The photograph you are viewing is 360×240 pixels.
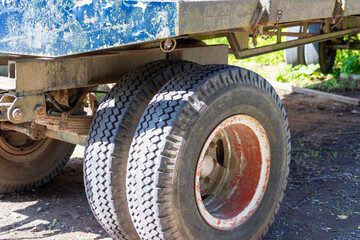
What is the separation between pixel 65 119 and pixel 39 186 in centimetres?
138

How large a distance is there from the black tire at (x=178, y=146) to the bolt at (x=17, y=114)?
23.1 inches

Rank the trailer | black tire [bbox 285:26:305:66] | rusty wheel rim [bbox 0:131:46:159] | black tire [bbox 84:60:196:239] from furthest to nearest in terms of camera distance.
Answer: black tire [bbox 285:26:305:66]
rusty wheel rim [bbox 0:131:46:159]
black tire [bbox 84:60:196:239]
the trailer

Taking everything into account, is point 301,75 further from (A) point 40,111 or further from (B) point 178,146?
(A) point 40,111

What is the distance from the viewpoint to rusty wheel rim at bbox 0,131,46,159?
403cm

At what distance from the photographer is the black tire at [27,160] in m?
4.06

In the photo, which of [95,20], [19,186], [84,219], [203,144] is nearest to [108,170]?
[203,144]

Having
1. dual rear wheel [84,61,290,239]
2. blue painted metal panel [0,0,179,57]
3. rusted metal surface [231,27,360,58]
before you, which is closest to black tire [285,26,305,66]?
rusted metal surface [231,27,360,58]

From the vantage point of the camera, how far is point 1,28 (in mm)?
2773

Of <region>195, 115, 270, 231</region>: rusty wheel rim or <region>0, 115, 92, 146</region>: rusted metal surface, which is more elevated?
<region>0, 115, 92, 146</region>: rusted metal surface

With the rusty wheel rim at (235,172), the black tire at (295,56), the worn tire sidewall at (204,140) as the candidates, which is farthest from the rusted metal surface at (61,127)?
the black tire at (295,56)

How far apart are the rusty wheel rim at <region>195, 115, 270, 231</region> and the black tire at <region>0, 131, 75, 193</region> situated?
160 centimetres

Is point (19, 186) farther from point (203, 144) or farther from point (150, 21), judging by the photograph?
point (150, 21)

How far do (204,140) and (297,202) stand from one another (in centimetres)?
161

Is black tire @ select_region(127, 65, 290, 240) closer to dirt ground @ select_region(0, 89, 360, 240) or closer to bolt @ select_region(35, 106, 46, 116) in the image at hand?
bolt @ select_region(35, 106, 46, 116)
